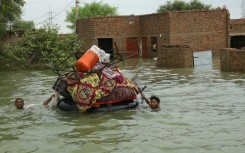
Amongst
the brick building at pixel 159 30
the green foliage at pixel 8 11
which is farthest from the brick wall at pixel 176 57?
the green foliage at pixel 8 11

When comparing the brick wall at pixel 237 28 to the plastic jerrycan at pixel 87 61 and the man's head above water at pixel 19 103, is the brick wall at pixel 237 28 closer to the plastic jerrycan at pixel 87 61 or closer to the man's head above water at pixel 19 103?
the plastic jerrycan at pixel 87 61

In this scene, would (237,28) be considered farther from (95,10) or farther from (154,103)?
(95,10)

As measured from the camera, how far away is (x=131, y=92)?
458 inches

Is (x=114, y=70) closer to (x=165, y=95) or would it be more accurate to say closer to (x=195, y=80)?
(x=165, y=95)

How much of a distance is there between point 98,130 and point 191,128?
2.19 meters

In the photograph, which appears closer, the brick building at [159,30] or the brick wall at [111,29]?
the brick building at [159,30]

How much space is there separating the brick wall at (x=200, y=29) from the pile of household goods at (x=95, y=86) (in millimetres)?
21519

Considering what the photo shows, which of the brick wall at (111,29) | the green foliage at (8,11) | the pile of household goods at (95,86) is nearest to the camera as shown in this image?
the pile of household goods at (95,86)

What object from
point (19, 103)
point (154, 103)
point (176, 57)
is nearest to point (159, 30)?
point (176, 57)

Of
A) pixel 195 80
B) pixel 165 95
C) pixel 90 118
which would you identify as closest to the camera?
pixel 90 118

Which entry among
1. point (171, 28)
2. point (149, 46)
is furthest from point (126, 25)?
point (171, 28)

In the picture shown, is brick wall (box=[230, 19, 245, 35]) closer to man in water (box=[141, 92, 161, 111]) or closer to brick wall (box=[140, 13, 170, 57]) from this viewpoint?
brick wall (box=[140, 13, 170, 57])

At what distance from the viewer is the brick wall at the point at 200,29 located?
32.9 m

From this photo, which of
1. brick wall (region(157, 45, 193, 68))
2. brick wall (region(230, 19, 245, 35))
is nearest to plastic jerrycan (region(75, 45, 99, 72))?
brick wall (region(157, 45, 193, 68))
